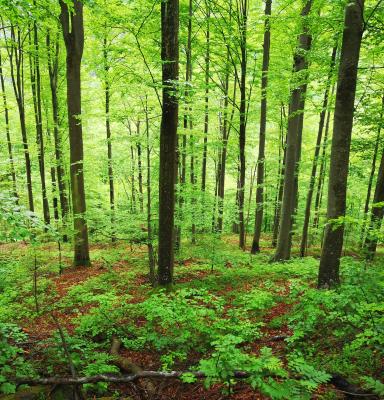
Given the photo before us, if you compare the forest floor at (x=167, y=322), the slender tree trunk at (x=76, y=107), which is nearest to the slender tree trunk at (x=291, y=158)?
the forest floor at (x=167, y=322)

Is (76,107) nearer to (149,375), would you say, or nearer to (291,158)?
(291,158)

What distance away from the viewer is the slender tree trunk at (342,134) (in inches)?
224

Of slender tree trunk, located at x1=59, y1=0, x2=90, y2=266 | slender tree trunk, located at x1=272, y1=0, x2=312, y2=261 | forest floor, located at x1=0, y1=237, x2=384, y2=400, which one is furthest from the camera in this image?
slender tree trunk, located at x1=272, y1=0, x2=312, y2=261

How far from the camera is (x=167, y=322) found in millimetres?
5438

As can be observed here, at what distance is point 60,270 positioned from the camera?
1070cm

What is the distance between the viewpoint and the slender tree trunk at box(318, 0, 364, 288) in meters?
5.70

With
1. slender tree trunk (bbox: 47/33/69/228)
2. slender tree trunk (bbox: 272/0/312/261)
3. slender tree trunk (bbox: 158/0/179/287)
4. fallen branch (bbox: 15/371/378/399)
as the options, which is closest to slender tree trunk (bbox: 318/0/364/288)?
fallen branch (bbox: 15/371/378/399)

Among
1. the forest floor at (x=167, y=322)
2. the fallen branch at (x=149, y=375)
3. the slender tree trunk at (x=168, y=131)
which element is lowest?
the forest floor at (x=167, y=322)

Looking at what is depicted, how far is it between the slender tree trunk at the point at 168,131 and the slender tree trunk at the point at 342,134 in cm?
344

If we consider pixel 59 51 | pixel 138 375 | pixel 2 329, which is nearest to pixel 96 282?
pixel 2 329

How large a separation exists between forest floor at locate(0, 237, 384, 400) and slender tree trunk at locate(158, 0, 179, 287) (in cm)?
107

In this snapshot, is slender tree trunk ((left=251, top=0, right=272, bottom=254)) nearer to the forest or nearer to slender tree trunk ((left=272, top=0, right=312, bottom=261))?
the forest

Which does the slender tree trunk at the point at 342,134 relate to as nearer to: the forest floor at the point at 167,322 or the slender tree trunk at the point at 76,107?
the forest floor at the point at 167,322

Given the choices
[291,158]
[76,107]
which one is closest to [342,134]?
[291,158]
